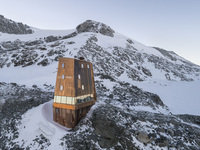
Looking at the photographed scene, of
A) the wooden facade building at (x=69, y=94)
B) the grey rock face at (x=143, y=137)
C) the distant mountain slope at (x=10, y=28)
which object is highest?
the distant mountain slope at (x=10, y=28)

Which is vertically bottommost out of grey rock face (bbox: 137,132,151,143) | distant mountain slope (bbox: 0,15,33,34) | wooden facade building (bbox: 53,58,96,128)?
grey rock face (bbox: 137,132,151,143)

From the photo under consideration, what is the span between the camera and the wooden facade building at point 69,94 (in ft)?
38.7

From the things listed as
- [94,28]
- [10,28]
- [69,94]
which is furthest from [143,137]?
[10,28]

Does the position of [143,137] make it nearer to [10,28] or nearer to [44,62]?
[44,62]

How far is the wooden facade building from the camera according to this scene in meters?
11.8

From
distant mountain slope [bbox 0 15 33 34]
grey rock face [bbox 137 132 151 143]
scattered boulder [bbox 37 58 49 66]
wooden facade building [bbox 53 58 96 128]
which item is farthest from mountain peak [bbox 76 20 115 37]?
grey rock face [bbox 137 132 151 143]

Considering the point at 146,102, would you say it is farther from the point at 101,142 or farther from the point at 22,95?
the point at 22,95

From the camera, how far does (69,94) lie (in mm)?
11836

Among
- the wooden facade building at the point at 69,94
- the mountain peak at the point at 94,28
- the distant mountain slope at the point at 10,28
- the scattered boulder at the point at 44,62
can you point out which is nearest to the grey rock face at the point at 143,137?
the wooden facade building at the point at 69,94

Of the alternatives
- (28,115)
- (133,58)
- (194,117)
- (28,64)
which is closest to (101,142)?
(28,115)

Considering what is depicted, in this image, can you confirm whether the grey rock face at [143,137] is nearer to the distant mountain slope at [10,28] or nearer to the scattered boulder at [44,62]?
the scattered boulder at [44,62]

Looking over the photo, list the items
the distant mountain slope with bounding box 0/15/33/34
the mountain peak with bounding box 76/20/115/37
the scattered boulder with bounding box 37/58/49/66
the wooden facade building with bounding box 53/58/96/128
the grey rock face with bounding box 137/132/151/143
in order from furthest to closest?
the distant mountain slope with bounding box 0/15/33/34 < the mountain peak with bounding box 76/20/115/37 < the scattered boulder with bounding box 37/58/49/66 < the wooden facade building with bounding box 53/58/96/128 < the grey rock face with bounding box 137/132/151/143

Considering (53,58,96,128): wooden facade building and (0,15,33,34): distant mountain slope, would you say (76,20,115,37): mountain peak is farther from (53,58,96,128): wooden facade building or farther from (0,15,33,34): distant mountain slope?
(53,58,96,128): wooden facade building

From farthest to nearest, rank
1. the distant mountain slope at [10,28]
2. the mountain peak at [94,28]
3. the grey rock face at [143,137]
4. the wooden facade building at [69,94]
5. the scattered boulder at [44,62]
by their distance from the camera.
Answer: the distant mountain slope at [10,28], the mountain peak at [94,28], the scattered boulder at [44,62], the wooden facade building at [69,94], the grey rock face at [143,137]
